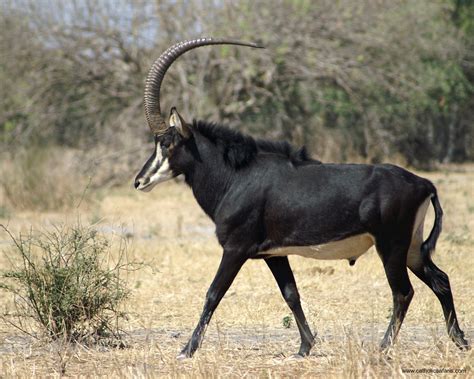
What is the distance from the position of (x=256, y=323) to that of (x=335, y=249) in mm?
1802

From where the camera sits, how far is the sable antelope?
287 inches

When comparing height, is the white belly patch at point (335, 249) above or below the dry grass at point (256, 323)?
above

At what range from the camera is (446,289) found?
762 centimetres

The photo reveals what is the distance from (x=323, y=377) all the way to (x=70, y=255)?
2.65 m

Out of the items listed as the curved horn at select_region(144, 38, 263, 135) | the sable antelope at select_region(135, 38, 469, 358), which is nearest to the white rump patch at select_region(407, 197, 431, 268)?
the sable antelope at select_region(135, 38, 469, 358)

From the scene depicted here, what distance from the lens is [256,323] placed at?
8.88 m

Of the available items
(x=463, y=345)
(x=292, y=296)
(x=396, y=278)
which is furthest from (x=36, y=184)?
(x=463, y=345)

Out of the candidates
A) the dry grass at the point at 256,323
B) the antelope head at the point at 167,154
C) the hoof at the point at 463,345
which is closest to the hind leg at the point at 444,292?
the hoof at the point at 463,345

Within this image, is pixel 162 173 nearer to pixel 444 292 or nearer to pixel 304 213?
pixel 304 213

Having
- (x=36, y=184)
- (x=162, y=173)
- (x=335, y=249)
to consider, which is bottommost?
(x=36, y=184)

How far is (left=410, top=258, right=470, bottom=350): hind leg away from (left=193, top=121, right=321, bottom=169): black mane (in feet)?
4.19

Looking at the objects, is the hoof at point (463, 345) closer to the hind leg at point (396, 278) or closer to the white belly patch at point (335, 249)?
the hind leg at point (396, 278)

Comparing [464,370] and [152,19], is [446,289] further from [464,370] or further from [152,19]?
[152,19]

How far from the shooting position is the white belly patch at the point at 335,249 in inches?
289
